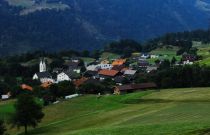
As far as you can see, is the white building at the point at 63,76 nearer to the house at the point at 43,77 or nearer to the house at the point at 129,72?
the house at the point at 43,77

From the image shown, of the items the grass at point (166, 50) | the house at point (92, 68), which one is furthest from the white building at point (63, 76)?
the grass at point (166, 50)

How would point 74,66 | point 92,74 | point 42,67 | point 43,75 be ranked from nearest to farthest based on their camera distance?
point 43,75 < point 92,74 < point 42,67 < point 74,66

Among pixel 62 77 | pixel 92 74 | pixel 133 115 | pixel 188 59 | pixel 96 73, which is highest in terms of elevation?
pixel 188 59

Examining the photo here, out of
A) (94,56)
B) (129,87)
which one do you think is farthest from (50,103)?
(94,56)

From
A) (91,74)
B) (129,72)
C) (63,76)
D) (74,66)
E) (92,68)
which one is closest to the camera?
(129,72)

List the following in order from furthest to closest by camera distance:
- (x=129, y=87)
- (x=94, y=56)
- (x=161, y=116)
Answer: (x=94, y=56) < (x=129, y=87) < (x=161, y=116)

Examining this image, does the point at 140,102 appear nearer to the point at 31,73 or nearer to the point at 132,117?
the point at 132,117

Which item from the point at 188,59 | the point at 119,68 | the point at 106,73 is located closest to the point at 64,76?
the point at 106,73

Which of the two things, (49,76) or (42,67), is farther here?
(42,67)

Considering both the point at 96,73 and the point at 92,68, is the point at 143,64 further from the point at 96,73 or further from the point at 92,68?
the point at 92,68

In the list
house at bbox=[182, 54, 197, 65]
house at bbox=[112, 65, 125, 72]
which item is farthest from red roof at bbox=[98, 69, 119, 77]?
house at bbox=[182, 54, 197, 65]
